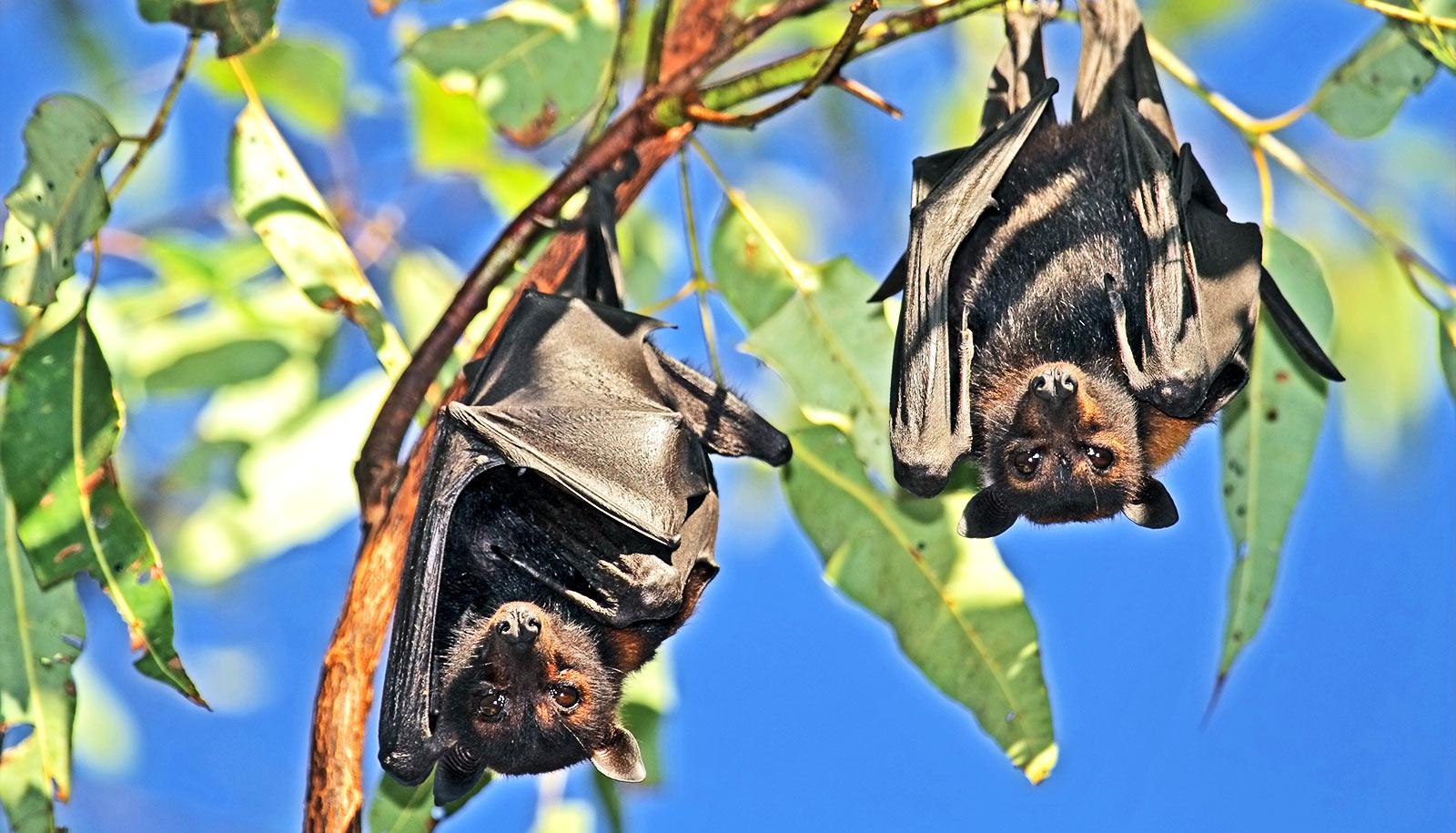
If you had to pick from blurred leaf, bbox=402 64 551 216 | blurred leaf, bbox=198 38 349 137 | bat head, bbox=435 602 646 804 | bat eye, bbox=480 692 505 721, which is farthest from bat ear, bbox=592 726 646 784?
blurred leaf, bbox=198 38 349 137

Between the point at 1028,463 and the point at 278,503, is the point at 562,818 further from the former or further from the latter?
the point at 1028,463

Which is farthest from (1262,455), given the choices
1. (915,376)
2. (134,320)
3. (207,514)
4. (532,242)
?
(134,320)

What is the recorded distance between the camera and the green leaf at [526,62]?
4816mm

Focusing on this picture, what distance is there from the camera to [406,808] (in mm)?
4223

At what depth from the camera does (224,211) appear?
8.10 metres

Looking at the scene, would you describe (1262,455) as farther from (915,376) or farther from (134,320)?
(134,320)

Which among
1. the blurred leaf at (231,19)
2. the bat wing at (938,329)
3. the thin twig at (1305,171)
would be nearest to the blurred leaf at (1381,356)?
the thin twig at (1305,171)

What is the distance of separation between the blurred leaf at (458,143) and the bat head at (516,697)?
296 centimetres

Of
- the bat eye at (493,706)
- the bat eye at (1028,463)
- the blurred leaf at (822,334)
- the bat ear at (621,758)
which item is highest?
the bat eye at (1028,463)

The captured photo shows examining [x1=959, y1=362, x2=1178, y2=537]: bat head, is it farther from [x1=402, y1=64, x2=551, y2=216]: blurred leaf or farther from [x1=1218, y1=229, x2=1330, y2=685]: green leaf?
[x1=402, y1=64, x2=551, y2=216]: blurred leaf

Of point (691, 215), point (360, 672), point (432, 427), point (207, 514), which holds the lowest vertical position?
point (207, 514)

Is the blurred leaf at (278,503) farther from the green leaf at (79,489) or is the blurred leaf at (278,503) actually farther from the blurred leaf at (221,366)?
the green leaf at (79,489)

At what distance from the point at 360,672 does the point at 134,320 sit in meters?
3.50

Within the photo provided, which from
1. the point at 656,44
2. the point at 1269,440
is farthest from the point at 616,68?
the point at 1269,440
